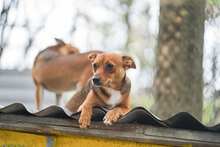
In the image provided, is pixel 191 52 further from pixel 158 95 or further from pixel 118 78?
pixel 118 78

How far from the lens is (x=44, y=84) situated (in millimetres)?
4359

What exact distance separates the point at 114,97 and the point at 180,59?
2.18 m

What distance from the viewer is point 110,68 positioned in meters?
2.18

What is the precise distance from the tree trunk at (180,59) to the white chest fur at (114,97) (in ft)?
6.48

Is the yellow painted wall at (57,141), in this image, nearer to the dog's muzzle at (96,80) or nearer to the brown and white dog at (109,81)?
the brown and white dog at (109,81)

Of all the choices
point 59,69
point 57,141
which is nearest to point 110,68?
point 57,141

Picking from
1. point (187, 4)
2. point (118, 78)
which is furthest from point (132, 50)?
point (118, 78)

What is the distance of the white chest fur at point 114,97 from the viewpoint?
2.33m

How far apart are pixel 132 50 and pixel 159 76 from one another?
24.5 feet

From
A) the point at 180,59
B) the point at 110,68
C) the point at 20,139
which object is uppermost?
the point at 110,68

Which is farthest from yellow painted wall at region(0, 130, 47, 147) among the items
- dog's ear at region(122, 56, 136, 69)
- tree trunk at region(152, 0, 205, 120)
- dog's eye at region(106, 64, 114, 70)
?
tree trunk at region(152, 0, 205, 120)

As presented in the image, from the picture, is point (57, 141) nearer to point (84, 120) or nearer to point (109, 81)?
point (84, 120)

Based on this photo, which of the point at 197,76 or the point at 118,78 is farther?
the point at 197,76

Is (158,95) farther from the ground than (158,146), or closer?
closer
